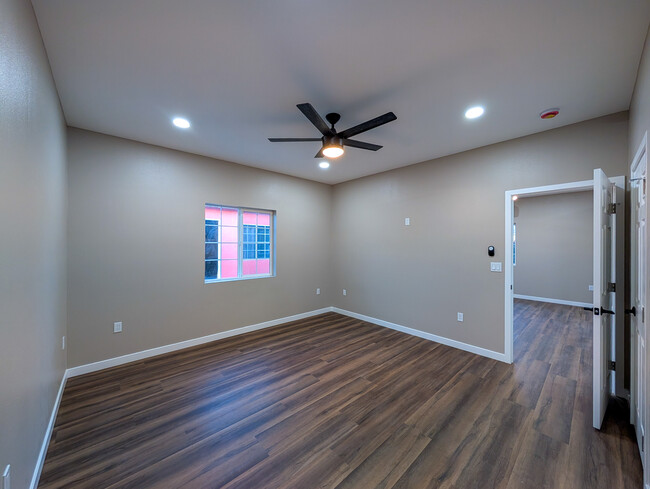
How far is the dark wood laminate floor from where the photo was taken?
1658 mm

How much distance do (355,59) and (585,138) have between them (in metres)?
2.65

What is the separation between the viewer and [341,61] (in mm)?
1874

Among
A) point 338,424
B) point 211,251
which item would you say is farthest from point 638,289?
point 211,251

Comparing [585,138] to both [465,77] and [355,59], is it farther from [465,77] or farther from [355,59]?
[355,59]

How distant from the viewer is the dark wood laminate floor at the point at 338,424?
1.66 meters

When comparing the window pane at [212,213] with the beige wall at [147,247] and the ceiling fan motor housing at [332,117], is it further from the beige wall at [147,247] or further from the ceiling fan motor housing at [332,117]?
the ceiling fan motor housing at [332,117]

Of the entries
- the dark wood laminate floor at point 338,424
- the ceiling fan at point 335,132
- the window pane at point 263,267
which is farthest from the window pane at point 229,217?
the ceiling fan at point 335,132

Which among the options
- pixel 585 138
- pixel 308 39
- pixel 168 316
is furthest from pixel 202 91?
pixel 585 138

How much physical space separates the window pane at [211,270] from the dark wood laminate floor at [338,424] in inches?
42.4

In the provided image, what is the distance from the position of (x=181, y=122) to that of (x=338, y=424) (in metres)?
3.30

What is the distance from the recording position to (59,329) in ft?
8.09

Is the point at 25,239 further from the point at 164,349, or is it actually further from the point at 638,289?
the point at 638,289

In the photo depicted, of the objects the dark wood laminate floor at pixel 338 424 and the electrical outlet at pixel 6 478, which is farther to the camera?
the dark wood laminate floor at pixel 338 424

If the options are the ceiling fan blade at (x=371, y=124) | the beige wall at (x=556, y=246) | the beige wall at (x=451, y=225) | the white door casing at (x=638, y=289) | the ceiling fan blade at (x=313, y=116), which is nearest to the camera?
the white door casing at (x=638, y=289)
